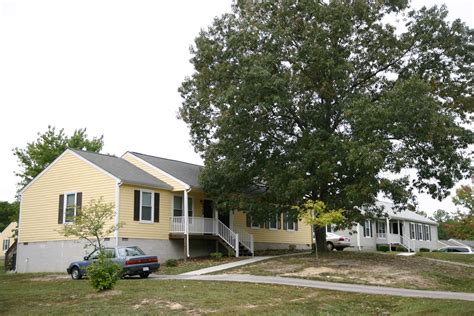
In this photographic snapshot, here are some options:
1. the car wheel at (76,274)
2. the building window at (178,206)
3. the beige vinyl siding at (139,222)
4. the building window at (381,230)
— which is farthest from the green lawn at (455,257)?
the car wheel at (76,274)

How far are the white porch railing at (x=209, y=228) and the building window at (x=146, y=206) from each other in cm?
166

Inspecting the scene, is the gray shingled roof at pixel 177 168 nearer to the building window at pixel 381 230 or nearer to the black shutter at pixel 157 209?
the black shutter at pixel 157 209

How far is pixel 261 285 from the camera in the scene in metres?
18.6

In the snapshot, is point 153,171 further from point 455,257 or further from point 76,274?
point 455,257

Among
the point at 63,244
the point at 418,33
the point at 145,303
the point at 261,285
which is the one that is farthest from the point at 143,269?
the point at 418,33

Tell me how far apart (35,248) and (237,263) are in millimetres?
11456

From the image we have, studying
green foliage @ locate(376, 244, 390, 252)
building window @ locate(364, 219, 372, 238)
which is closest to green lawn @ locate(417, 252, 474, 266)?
green foliage @ locate(376, 244, 390, 252)

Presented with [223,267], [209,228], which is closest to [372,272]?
[223,267]

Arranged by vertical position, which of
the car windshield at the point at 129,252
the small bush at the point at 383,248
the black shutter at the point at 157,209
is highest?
the black shutter at the point at 157,209

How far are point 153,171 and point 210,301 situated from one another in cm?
1670

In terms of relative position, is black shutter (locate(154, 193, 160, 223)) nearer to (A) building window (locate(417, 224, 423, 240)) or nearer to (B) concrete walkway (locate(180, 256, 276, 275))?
(B) concrete walkway (locate(180, 256, 276, 275))

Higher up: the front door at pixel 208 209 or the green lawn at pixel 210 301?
the front door at pixel 208 209

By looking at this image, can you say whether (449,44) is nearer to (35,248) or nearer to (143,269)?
(143,269)

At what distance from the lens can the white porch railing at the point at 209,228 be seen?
29719 millimetres
